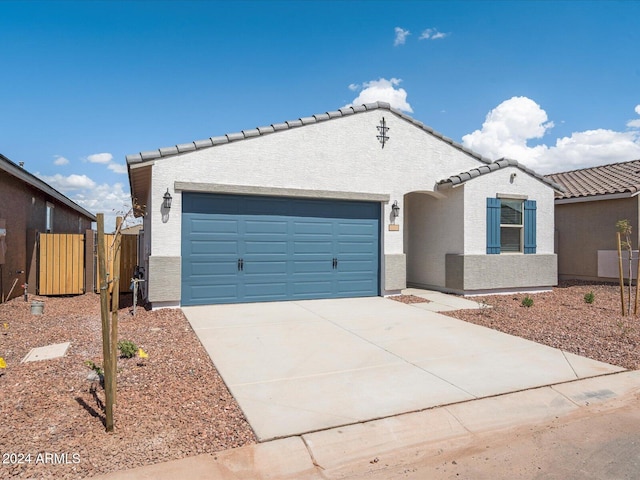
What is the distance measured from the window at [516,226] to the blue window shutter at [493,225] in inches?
3.2

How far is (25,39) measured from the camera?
9484 millimetres

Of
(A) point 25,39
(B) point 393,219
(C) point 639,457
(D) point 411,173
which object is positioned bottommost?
(C) point 639,457

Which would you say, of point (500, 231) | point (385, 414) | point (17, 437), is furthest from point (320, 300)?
point (17, 437)

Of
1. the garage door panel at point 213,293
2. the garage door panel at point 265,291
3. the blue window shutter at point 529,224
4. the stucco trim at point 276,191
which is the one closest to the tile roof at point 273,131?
the stucco trim at point 276,191

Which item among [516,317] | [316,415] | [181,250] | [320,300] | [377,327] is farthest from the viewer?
[320,300]

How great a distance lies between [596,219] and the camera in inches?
573

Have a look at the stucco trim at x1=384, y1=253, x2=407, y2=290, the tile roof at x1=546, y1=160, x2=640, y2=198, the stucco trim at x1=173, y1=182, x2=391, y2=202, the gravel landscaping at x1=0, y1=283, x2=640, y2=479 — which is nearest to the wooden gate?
the gravel landscaping at x1=0, y1=283, x2=640, y2=479

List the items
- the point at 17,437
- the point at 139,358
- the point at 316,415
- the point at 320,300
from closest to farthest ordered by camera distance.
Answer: the point at 17,437
the point at 316,415
the point at 139,358
the point at 320,300

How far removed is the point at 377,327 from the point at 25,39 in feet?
33.1

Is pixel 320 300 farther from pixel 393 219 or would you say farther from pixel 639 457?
pixel 639 457

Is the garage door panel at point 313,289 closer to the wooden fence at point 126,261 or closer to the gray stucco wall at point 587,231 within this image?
the wooden fence at point 126,261

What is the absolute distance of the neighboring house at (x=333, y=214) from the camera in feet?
30.7

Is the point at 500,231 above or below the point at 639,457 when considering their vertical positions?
above

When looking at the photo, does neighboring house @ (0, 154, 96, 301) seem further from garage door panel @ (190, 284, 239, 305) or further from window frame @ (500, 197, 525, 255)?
window frame @ (500, 197, 525, 255)
